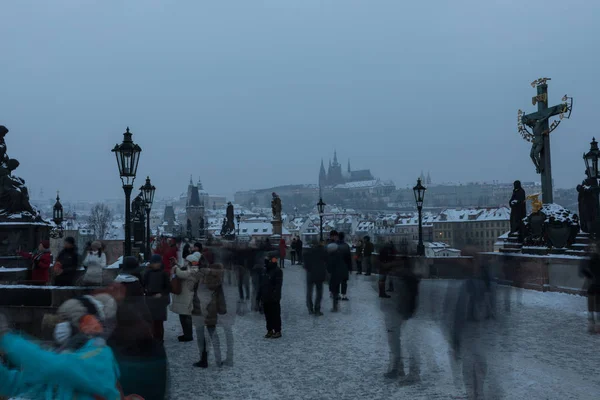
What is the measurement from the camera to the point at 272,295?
37.0 feet

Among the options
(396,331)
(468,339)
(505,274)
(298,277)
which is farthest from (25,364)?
(298,277)

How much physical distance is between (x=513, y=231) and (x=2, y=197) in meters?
18.6

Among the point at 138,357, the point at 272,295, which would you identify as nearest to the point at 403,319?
the point at 272,295

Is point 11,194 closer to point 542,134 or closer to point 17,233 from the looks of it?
point 17,233

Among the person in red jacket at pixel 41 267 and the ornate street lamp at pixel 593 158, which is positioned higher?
the ornate street lamp at pixel 593 158

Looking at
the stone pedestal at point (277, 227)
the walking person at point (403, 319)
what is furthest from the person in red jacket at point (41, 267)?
the stone pedestal at point (277, 227)

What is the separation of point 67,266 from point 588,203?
17772mm

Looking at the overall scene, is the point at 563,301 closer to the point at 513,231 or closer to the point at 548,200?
the point at 513,231

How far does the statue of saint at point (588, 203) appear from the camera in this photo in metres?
20.6

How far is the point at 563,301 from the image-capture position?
50.2 ft

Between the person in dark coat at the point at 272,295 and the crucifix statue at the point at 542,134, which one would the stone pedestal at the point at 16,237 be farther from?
the crucifix statue at the point at 542,134

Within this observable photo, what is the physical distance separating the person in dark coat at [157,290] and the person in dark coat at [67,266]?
228 cm

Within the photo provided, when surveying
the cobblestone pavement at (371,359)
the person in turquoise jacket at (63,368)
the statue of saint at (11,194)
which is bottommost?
the cobblestone pavement at (371,359)

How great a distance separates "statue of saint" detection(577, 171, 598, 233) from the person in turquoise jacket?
791 inches
